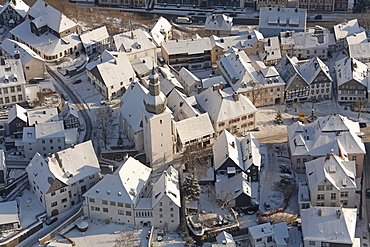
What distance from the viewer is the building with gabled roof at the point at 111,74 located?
157375 millimetres

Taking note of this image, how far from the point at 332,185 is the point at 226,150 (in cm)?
2124

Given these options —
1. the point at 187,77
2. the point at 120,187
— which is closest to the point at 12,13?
the point at 187,77

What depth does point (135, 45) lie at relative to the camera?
562ft

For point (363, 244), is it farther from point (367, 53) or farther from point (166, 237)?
point (367, 53)

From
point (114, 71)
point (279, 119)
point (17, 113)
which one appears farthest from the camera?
point (114, 71)

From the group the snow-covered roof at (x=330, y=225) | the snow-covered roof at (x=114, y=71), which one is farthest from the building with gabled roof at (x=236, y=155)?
the snow-covered roof at (x=114, y=71)

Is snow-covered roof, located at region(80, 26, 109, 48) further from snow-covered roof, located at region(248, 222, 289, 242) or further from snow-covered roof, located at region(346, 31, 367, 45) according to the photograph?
snow-covered roof, located at region(248, 222, 289, 242)

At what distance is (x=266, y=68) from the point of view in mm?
159500

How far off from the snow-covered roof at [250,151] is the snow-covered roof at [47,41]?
201 ft

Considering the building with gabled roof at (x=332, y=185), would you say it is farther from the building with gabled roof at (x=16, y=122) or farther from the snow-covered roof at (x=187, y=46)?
the building with gabled roof at (x=16, y=122)

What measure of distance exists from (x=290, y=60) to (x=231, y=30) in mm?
37780

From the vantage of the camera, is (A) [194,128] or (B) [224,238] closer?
(B) [224,238]

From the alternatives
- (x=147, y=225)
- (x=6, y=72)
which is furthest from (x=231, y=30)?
(x=147, y=225)

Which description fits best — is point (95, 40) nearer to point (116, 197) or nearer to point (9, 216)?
point (116, 197)
